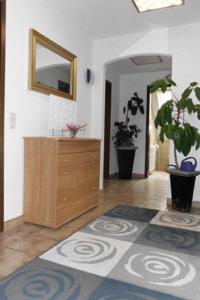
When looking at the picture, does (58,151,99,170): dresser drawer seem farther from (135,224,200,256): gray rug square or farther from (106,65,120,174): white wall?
(106,65,120,174): white wall

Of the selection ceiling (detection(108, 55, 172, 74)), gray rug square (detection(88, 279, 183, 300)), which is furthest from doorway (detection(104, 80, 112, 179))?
gray rug square (detection(88, 279, 183, 300))

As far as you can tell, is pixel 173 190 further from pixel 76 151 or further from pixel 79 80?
pixel 79 80

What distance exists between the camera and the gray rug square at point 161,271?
1.52 metres

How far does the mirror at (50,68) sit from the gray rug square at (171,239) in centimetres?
193

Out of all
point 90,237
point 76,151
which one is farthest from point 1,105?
point 90,237

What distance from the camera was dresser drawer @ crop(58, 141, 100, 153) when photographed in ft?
8.04

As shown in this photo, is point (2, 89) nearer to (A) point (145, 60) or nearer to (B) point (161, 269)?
(B) point (161, 269)

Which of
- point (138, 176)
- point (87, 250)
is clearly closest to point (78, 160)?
point (87, 250)

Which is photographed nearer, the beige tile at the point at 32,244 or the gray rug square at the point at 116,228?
the beige tile at the point at 32,244

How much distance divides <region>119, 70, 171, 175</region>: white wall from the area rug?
3387mm

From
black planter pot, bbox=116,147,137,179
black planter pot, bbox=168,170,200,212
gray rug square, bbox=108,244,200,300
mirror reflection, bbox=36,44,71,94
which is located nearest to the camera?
gray rug square, bbox=108,244,200,300

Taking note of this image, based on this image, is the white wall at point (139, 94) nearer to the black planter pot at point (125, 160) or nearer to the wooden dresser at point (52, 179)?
the black planter pot at point (125, 160)

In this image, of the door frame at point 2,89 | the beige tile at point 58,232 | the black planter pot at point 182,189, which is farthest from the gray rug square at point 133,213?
the door frame at point 2,89

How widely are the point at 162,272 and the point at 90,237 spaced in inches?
29.8
